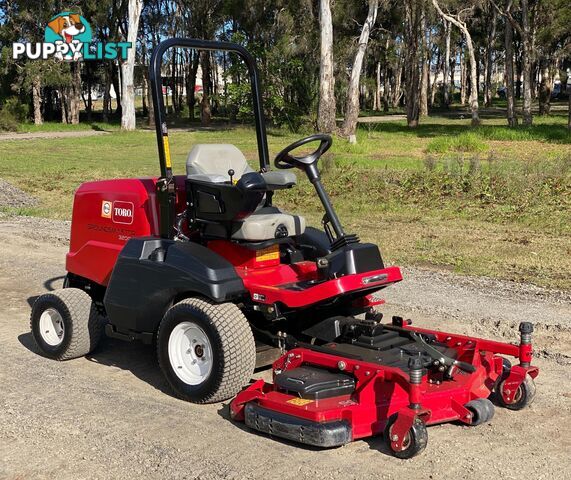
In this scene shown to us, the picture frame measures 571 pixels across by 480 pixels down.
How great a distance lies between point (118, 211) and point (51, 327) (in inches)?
43.7

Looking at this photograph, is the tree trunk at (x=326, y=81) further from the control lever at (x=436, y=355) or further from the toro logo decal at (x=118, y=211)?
the control lever at (x=436, y=355)

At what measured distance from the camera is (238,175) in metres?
5.92

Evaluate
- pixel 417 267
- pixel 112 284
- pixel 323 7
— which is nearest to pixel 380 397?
pixel 112 284

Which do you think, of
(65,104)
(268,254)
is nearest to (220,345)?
(268,254)

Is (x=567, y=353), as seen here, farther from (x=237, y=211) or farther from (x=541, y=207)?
(x=541, y=207)

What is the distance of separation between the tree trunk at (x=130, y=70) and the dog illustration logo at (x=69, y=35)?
6904 mm

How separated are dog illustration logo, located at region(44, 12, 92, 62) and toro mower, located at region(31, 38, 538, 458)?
4290 centimetres

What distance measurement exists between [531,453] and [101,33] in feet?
178

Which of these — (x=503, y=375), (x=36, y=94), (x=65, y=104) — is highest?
(x=36, y=94)

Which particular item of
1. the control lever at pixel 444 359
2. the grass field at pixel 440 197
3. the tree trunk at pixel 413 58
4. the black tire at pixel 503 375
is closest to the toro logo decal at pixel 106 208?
the control lever at pixel 444 359

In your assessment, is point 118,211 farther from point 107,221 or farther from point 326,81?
point 326,81

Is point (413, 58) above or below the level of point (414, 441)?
above

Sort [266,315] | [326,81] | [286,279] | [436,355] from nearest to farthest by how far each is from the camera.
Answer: [436,355], [266,315], [286,279], [326,81]

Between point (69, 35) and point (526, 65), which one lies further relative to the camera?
point (69, 35)
